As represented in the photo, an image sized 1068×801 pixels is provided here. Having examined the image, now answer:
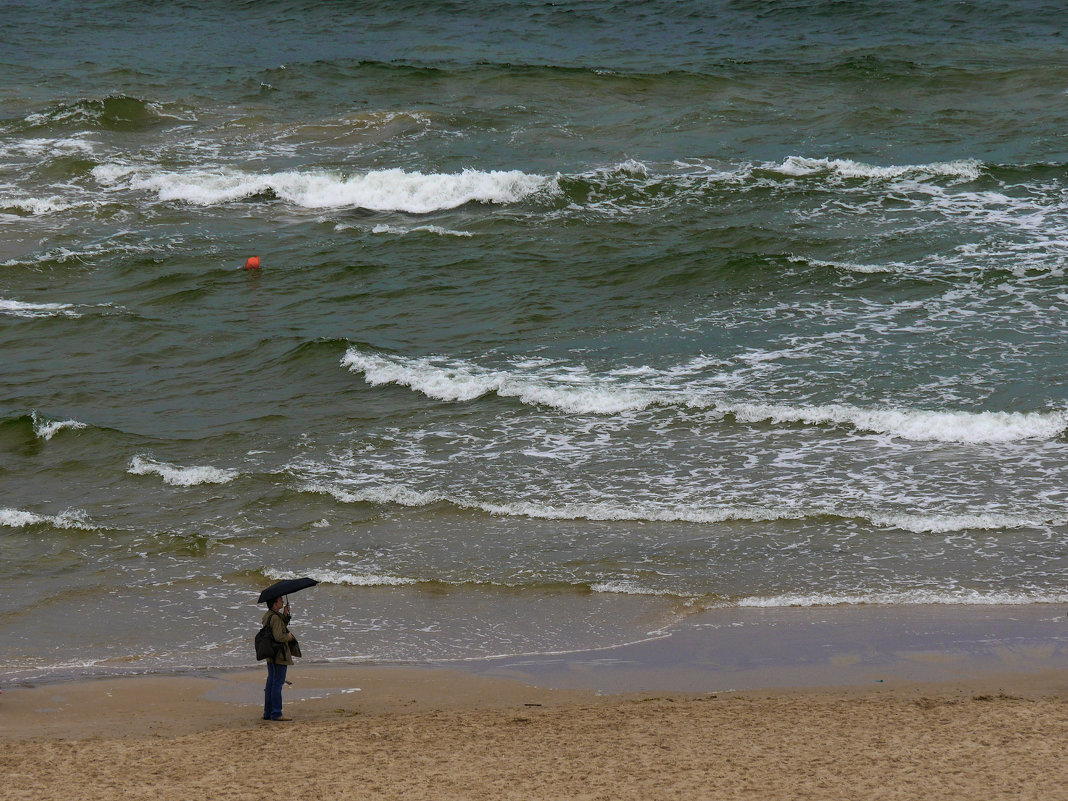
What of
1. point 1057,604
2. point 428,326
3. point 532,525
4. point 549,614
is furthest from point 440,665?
point 428,326

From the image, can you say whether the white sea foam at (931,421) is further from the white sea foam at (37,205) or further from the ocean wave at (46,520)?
the white sea foam at (37,205)

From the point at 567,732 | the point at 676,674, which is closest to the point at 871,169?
the point at 676,674

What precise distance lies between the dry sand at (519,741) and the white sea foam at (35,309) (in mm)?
12221

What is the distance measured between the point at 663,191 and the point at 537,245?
11.3 ft

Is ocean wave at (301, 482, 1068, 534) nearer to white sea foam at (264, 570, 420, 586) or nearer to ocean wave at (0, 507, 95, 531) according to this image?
white sea foam at (264, 570, 420, 586)

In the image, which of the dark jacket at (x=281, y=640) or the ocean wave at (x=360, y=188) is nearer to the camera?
the dark jacket at (x=281, y=640)

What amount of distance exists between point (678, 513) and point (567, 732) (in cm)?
481

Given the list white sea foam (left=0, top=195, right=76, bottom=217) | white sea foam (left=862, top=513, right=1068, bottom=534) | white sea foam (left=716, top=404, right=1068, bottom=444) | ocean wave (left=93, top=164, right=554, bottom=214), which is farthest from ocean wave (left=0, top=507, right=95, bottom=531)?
white sea foam (left=0, top=195, right=76, bottom=217)

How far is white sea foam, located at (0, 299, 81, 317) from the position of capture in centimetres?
2116

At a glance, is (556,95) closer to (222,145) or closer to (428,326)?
(222,145)

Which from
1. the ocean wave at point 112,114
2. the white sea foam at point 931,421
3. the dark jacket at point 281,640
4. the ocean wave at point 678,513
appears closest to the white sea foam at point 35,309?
the ocean wave at point 678,513

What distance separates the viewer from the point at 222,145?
29.9 m

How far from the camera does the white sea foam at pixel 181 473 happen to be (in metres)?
15.0

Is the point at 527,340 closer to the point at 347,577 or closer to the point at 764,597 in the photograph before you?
the point at 347,577
